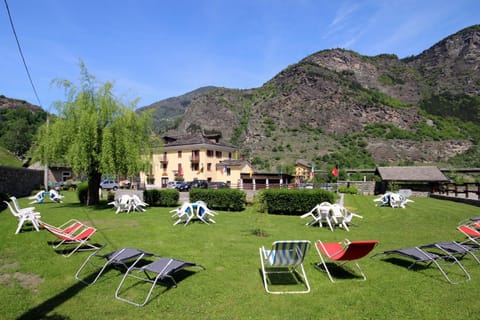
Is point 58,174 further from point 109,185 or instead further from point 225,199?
point 225,199

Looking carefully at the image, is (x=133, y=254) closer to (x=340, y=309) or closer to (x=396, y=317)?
(x=340, y=309)

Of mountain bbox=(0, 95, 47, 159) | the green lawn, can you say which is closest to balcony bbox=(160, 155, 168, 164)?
the green lawn

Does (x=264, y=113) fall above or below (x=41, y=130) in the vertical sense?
above

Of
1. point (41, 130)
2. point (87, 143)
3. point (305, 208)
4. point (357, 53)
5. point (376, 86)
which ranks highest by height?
point (357, 53)

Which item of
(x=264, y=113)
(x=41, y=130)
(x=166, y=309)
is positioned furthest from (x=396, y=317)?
(x=264, y=113)

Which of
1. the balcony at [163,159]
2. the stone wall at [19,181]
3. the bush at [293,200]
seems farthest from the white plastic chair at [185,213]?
the balcony at [163,159]

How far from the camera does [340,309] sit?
413 centimetres

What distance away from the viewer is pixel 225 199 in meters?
17.5

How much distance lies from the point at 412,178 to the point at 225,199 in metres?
28.7

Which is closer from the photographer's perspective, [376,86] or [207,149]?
[207,149]

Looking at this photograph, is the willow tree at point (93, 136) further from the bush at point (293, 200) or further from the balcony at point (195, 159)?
the balcony at point (195, 159)

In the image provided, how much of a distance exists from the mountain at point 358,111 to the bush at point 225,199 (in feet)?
202

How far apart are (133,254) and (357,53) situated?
161 meters

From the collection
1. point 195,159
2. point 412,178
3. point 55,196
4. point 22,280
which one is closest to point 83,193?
point 55,196
